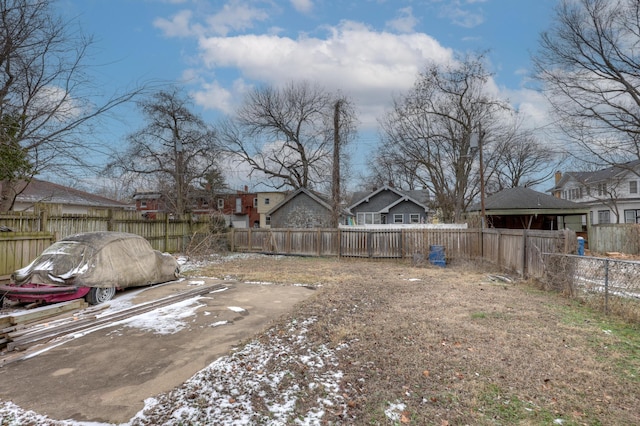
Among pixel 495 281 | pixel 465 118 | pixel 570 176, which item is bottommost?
pixel 495 281

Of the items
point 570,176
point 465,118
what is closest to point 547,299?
point 465,118

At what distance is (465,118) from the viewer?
85.7 ft

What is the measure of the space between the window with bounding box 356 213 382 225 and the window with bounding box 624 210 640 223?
60.7 ft

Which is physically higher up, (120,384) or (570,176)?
(570,176)

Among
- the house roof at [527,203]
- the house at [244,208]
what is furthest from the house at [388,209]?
the house at [244,208]

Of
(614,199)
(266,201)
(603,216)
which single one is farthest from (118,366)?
(266,201)

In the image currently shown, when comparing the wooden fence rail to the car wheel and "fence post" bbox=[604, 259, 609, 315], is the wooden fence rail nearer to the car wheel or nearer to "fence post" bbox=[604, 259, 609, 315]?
"fence post" bbox=[604, 259, 609, 315]

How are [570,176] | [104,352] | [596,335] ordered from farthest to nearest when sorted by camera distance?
1. [570,176]
2. [596,335]
3. [104,352]

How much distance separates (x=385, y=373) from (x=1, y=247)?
333 inches

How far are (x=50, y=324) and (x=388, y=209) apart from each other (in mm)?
26231

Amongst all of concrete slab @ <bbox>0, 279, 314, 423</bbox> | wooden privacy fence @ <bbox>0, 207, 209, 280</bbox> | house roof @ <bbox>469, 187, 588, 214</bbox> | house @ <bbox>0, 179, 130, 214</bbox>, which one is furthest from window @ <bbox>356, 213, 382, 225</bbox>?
concrete slab @ <bbox>0, 279, 314, 423</bbox>

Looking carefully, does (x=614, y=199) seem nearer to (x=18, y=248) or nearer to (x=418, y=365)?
(x=418, y=365)

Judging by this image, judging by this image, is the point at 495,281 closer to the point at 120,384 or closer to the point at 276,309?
the point at 276,309

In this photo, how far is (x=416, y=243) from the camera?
15.1 metres
